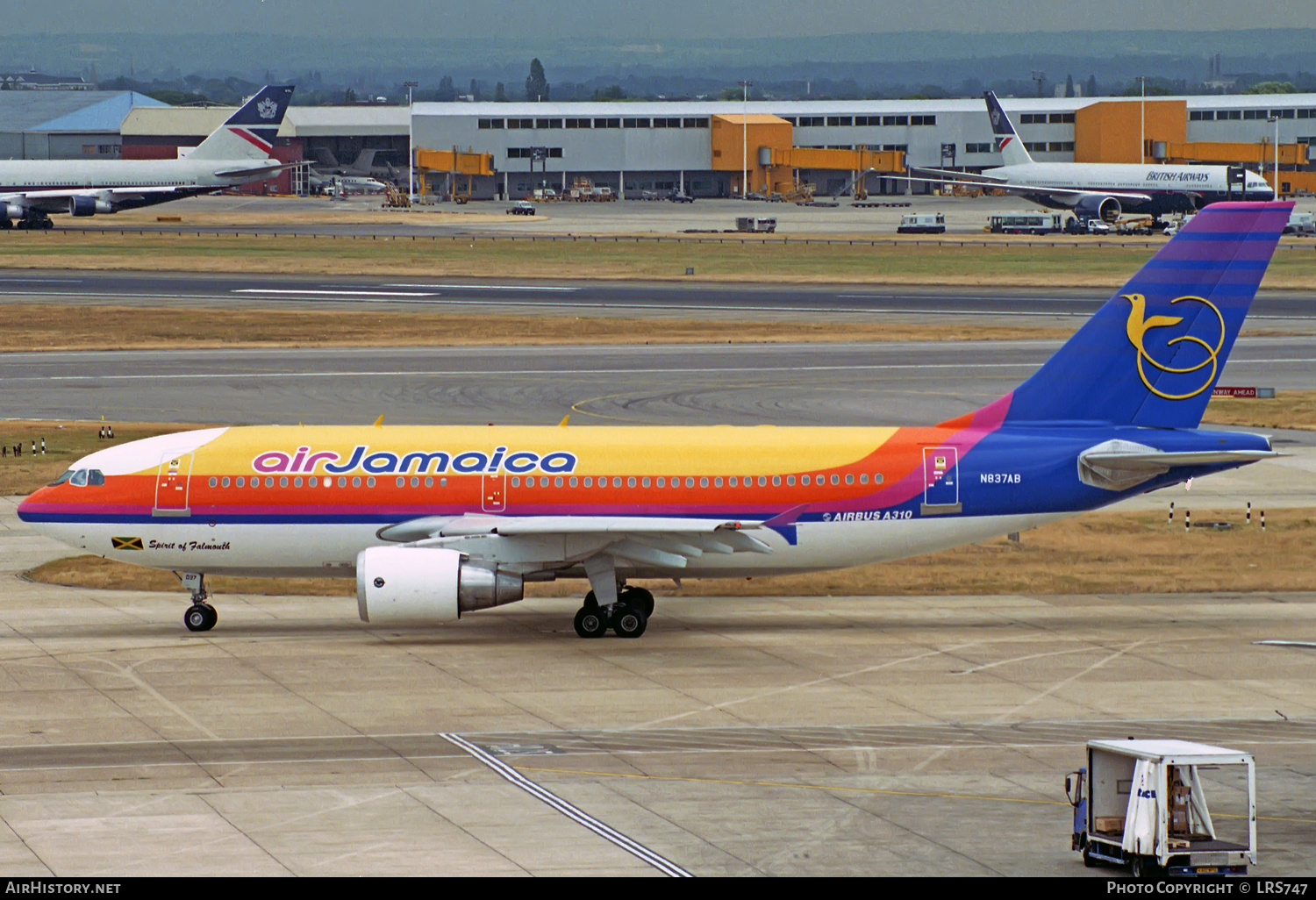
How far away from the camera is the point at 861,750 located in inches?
1110

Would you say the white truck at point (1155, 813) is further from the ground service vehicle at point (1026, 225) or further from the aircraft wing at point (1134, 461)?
the ground service vehicle at point (1026, 225)

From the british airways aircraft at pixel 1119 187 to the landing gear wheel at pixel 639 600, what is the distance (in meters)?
143

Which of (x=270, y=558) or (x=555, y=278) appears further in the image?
(x=555, y=278)

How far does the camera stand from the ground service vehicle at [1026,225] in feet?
566

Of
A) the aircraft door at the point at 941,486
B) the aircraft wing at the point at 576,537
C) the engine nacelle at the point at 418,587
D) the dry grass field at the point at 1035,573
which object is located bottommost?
the dry grass field at the point at 1035,573

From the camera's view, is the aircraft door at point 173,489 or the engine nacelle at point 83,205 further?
the engine nacelle at point 83,205

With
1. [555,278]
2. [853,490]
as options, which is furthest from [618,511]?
[555,278]

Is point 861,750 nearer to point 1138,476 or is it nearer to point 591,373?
point 1138,476

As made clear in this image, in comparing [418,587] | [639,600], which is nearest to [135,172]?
[639,600]

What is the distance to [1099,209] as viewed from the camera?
180 metres

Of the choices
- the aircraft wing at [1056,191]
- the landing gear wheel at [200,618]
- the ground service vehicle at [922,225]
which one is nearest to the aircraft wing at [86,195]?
the ground service vehicle at [922,225]

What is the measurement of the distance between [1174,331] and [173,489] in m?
21.5

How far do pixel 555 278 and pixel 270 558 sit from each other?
87.5 meters

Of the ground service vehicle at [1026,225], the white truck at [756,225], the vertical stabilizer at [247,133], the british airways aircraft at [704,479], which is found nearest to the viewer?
the british airways aircraft at [704,479]
